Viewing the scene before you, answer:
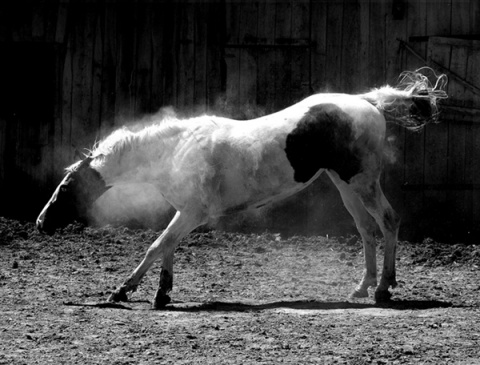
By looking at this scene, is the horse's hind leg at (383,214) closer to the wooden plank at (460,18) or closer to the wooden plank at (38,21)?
the wooden plank at (460,18)

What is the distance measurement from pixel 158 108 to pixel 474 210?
4561 mm

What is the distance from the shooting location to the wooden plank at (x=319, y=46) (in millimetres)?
12750

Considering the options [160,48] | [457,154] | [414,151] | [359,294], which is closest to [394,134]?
[414,151]

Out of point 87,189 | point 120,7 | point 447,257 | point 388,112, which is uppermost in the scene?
point 120,7

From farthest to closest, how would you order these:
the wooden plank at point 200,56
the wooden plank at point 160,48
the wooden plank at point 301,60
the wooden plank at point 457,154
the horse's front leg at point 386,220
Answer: the wooden plank at point 160,48, the wooden plank at point 200,56, the wooden plank at point 301,60, the wooden plank at point 457,154, the horse's front leg at point 386,220

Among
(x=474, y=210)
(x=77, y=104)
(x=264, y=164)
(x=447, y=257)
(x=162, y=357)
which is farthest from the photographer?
(x=77, y=104)

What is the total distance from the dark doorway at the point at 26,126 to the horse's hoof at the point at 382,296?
642 centimetres

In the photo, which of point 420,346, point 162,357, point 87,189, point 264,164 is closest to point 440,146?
point 264,164

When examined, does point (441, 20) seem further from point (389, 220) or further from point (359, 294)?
point (359, 294)

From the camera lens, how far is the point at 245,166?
8711 mm

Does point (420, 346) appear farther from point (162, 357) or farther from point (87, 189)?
point (87, 189)

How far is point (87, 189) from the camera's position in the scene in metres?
8.84

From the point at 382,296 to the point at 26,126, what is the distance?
7001 mm

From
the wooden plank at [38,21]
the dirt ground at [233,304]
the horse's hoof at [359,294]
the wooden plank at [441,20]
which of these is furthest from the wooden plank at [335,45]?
the horse's hoof at [359,294]
